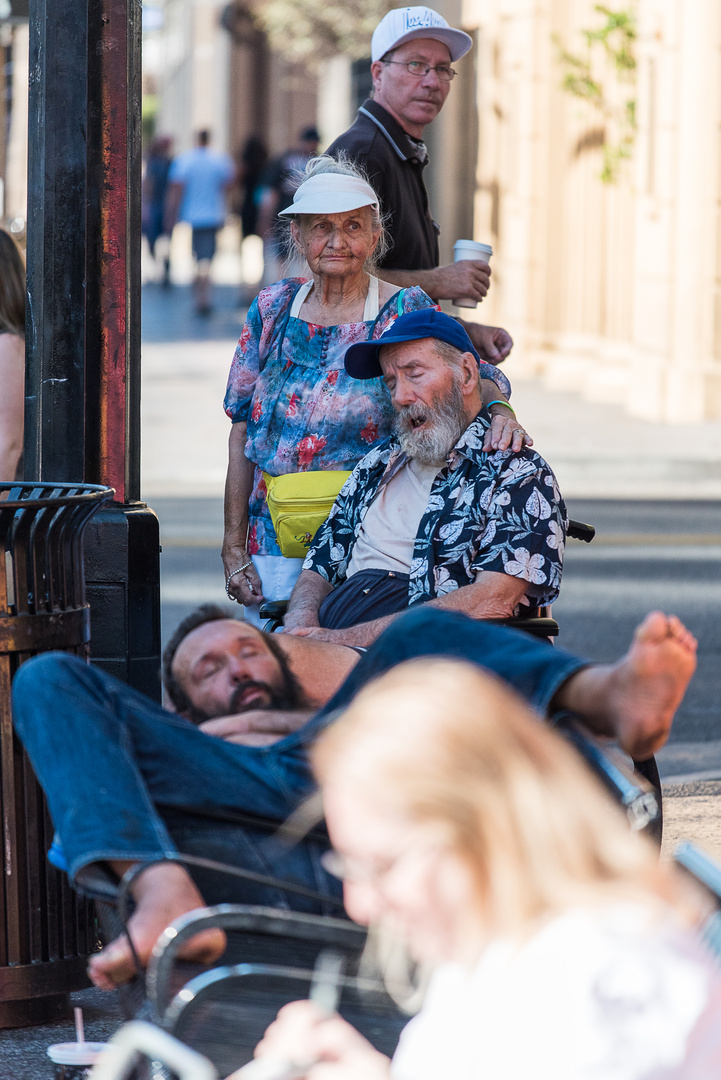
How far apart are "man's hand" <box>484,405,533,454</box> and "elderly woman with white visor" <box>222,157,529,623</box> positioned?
1.48 ft

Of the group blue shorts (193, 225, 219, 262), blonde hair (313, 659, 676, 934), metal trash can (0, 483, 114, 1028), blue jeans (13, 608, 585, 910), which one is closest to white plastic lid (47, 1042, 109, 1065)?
metal trash can (0, 483, 114, 1028)

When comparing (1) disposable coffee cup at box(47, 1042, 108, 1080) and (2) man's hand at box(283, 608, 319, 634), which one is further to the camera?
(2) man's hand at box(283, 608, 319, 634)

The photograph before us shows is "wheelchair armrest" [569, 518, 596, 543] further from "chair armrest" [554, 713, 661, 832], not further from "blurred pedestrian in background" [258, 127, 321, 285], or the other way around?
"blurred pedestrian in background" [258, 127, 321, 285]

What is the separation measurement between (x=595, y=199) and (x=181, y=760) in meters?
15.8

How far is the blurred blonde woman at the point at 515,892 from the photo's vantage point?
5.94 ft

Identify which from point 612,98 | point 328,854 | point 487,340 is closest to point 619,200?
point 612,98

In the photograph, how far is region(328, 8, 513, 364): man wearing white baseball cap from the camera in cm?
537

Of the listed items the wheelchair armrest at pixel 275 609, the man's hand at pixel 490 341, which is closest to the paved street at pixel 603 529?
the wheelchair armrest at pixel 275 609

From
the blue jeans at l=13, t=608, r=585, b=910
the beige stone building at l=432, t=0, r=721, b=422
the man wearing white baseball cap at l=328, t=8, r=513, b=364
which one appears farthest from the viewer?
the beige stone building at l=432, t=0, r=721, b=422

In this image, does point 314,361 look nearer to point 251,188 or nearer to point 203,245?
point 203,245

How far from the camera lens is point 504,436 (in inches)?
164

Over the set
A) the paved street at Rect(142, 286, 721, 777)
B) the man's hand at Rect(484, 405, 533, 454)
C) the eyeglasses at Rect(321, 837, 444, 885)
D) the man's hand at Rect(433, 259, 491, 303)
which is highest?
the man's hand at Rect(433, 259, 491, 303)

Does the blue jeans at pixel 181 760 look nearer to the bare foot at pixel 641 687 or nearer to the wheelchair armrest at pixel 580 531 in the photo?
the bare foot at pixel 641 687

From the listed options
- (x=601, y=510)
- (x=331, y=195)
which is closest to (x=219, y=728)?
(x=331, y=195)
